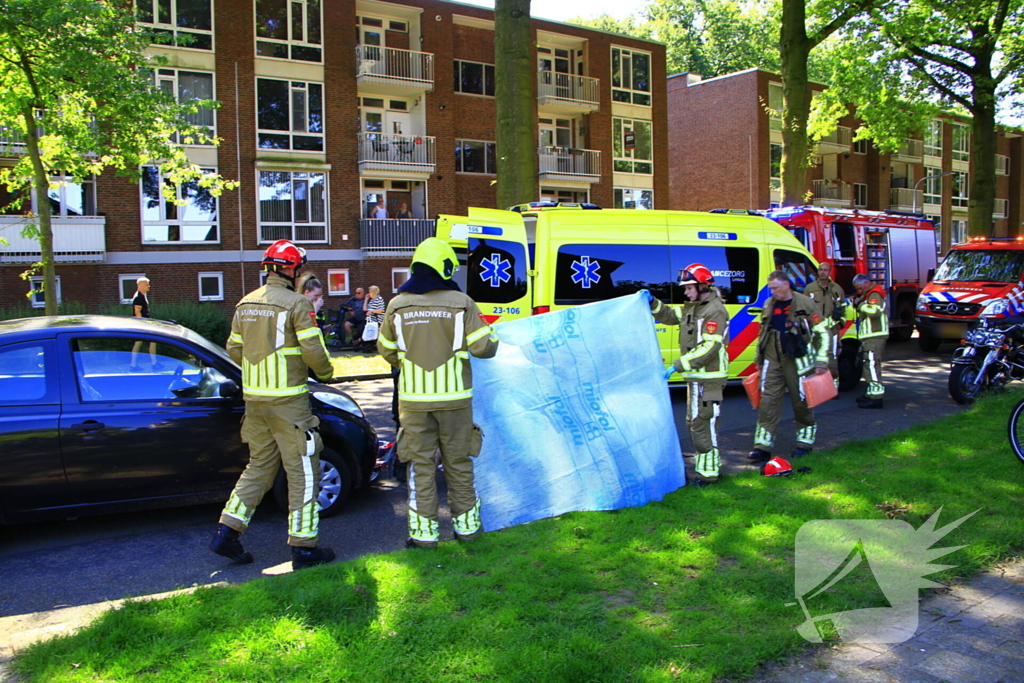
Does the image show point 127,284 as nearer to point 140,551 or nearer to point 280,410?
point 140,551

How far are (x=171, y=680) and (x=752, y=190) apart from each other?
38.8 metres

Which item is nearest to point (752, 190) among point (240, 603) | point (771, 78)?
point (771, 78)

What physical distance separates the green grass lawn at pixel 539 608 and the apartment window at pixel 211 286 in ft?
68.9

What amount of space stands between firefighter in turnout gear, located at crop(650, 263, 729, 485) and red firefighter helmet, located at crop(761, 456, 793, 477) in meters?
0.44

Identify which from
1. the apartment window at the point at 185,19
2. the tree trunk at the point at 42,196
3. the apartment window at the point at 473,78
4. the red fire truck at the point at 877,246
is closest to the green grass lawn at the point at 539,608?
the red fire truck at the point at 877,246

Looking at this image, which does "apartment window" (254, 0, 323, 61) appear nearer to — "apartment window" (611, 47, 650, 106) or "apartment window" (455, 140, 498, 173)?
"apartment window" (455, 140, 498, 173)

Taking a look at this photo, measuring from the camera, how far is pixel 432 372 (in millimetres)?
4871

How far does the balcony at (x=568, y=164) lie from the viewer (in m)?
30.9

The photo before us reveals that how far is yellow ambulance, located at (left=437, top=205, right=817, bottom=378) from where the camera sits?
10.2 m

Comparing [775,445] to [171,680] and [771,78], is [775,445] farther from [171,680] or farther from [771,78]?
[771,78]

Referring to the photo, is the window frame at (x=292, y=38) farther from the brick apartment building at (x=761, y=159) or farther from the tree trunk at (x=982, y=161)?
the tree trunk at (x=982, y=161)

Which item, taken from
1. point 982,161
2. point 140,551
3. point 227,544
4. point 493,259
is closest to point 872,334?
point 493,259

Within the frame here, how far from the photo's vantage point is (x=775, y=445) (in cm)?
823

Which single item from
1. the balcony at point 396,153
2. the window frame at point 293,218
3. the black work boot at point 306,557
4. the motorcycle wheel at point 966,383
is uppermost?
the balcony at point 396,153
